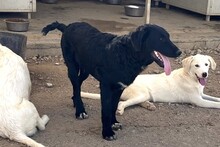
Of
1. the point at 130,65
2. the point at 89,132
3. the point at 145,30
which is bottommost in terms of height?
the point at 89,132

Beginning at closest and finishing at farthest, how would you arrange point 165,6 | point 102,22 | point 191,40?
point 191,40 → point 102,22 → point 165,6

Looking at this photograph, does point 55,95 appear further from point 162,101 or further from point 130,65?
point 130,65

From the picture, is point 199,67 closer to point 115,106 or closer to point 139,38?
point 115,106

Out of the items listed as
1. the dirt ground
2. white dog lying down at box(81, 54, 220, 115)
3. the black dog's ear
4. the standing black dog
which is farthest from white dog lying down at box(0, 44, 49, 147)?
the black dog's ear

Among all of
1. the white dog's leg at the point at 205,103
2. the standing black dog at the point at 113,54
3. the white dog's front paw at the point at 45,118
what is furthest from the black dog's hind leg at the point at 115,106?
the white dog's leg at the point at 205,103

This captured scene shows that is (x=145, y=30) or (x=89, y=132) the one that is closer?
(x=145, y=30)

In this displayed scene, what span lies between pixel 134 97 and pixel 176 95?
583 millimetres

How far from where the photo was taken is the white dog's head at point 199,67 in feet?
18.3

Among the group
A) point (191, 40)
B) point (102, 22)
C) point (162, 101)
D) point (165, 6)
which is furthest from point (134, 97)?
point (165, 6)

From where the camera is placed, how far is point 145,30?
421 centimetres

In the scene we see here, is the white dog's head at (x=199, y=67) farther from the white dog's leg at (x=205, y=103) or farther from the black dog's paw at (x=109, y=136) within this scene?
the black dog's paw at (x=109, y=136)

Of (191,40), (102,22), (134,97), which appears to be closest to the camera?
(134,97)

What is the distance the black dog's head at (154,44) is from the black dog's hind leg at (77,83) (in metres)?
0.98

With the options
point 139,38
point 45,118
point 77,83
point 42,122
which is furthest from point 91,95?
point 139,38
